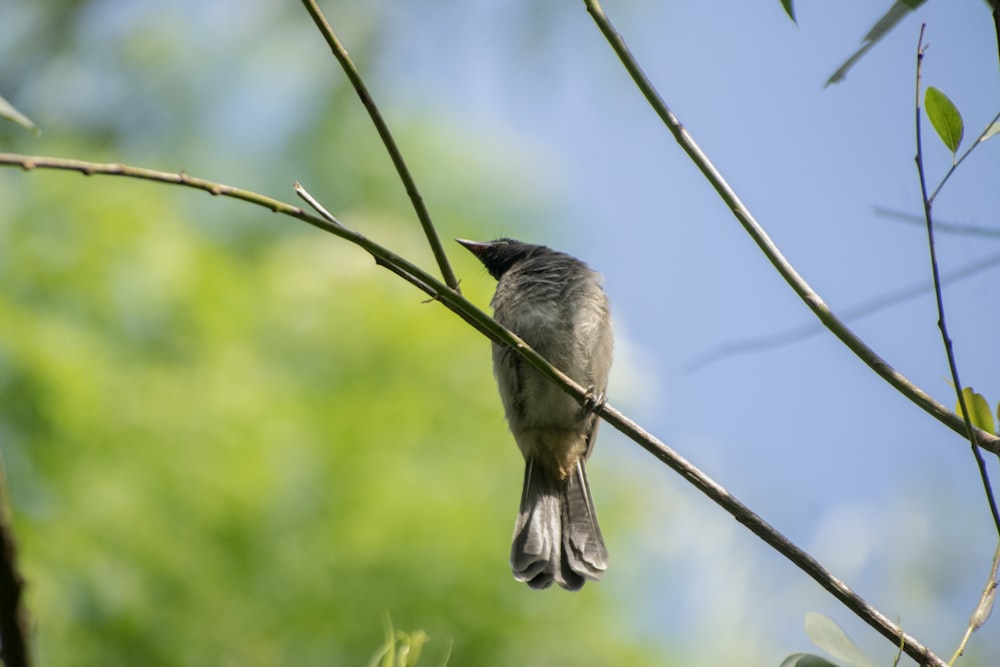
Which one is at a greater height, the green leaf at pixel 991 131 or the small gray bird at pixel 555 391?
the small gray bird at pixel 555 391

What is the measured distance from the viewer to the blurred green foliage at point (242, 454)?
23.7 feet

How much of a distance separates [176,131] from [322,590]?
5.66m

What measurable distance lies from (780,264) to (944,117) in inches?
14.8

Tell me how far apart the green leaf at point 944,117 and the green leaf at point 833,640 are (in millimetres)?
850

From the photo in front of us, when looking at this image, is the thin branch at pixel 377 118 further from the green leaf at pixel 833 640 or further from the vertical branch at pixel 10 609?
the vertical branch at pixel 10 609

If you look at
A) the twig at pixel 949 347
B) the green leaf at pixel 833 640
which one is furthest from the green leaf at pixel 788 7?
the green leaf at pixel 833 640

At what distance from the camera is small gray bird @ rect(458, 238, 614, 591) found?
388 cm

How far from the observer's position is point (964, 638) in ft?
6.14

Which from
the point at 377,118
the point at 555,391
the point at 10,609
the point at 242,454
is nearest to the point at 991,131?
the point at 377,118

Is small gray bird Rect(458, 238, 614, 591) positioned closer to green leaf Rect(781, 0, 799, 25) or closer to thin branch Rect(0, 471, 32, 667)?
green leaf Rect(781, 0, 799, 25)

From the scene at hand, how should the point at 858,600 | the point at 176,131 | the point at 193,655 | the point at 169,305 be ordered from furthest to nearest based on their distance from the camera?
the point at 176,131 → the point at 169,305 → the point at 193,655 → the point at 858,600

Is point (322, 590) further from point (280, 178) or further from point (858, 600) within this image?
point (858, 600)

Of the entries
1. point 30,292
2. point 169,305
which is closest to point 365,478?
point 169,305

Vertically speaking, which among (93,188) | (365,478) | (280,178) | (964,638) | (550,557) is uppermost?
(280,178)
